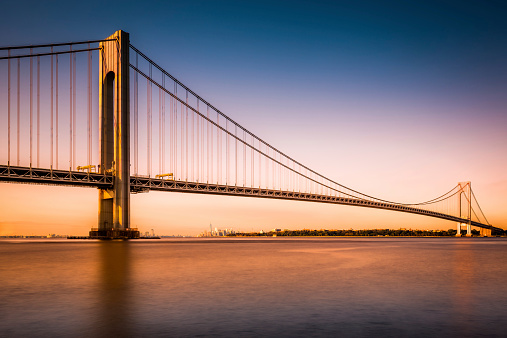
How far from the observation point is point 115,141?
54.9 meters

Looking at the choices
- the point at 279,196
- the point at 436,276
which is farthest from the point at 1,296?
the point at 279,196

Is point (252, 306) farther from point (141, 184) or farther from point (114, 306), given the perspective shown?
point (141, 184)

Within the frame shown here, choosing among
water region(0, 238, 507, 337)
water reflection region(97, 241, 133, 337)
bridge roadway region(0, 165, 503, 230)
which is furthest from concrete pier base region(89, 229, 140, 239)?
water reflection region(97, 241, 133, 337)

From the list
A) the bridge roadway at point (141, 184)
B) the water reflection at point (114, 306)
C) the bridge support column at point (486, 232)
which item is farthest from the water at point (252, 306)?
the bridge support column at point (486, 232)

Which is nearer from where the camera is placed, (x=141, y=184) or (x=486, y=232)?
(x=141, y=184)

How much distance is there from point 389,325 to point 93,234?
55668mm

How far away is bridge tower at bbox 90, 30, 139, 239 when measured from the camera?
2120 inches

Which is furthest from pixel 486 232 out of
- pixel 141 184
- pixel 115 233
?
pixel 115 233

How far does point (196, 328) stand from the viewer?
246 inches

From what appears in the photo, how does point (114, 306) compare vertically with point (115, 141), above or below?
below

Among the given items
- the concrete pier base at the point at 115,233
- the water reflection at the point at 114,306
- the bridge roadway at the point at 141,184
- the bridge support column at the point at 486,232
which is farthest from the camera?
the bridge support column at the point at 486,232

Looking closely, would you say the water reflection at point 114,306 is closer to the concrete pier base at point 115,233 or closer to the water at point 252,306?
the water at point 252,306

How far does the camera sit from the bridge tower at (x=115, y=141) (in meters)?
53.8

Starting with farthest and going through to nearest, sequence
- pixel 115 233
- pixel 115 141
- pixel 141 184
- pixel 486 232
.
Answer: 1. pixel 486 232
2. pixel 141 184
3. pixel 115 141
4. pixel 115 233
